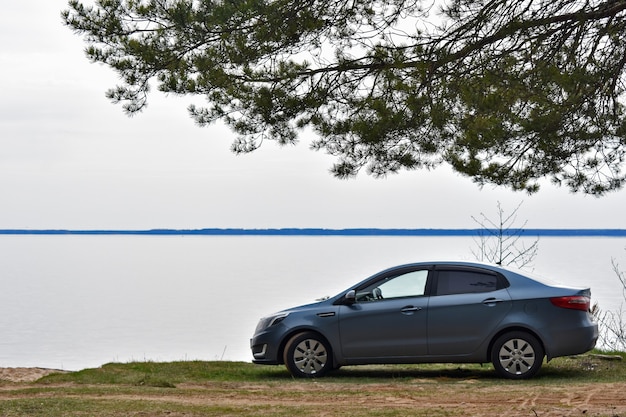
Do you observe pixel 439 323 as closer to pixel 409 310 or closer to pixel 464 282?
pixel 409 310

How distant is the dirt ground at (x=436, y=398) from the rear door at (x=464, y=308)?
576mm

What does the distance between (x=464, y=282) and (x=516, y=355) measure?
1266 mm

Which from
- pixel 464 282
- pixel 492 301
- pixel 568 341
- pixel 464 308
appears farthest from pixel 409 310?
pixel 568 341

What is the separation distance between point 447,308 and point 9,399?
611cm

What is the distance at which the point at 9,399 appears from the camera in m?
12.9

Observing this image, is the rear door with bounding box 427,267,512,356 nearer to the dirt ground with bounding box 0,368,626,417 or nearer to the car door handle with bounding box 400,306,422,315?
the car door handle with bounding box 400,306,422,315

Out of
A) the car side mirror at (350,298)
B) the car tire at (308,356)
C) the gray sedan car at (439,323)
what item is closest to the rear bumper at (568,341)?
the gray sedan car at (439,323)

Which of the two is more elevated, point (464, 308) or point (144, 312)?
point (144, 312)

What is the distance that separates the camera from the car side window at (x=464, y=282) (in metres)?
14.4

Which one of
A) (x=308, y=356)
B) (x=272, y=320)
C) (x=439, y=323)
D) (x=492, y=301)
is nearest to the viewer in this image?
(x=492, y=301)

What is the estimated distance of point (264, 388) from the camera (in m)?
14.1

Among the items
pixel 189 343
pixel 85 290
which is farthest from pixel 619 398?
pixel 85 290

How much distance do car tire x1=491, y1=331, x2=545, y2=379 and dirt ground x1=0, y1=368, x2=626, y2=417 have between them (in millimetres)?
519

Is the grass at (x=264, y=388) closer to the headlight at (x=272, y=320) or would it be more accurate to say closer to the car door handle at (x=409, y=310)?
the headlight at (x=272, y=320)
